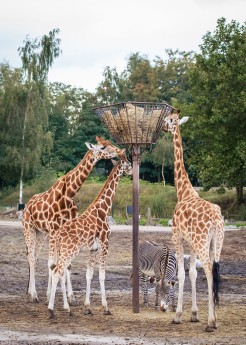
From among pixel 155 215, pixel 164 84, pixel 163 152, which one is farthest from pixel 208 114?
pixel 164 84

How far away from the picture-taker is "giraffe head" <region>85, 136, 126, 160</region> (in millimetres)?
14320

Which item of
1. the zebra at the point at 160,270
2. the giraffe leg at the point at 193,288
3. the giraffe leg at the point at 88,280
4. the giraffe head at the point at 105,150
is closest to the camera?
the giraffe leg at the point at 193,288

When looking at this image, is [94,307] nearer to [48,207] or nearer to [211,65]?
[48,207]

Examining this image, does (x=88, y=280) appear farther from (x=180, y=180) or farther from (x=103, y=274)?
(x=180, y=180)

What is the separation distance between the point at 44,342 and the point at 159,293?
14.6 feet

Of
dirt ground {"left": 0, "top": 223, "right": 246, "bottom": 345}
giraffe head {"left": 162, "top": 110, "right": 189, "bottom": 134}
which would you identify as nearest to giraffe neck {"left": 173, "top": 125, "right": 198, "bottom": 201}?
giraffe head {"left": 162, "top": 110, "right": 189, "bottom": 134}

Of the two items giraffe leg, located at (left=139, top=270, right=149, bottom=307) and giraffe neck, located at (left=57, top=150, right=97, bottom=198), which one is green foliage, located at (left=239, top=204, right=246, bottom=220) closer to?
giraffe leg, located at (left=139, top=270, right=149, bottom=307)

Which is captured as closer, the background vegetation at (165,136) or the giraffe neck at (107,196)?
the giraffe neck at (107,196)

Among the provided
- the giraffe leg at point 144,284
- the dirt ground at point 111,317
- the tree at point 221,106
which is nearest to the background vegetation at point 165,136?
the tree at point 221,106

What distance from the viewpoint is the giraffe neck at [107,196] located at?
13984 millimetres

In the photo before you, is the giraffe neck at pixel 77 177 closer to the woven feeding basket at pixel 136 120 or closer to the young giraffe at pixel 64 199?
the young giraffe at pixel 64 199

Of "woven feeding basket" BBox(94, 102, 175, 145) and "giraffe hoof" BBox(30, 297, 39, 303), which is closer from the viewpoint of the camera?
"woven feeding basket" BBox(94, 102, 175, 145)

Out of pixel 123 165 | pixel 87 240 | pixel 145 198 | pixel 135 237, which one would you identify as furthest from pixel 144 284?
pixel 145 198

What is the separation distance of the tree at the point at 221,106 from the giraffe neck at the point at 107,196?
3019cm
